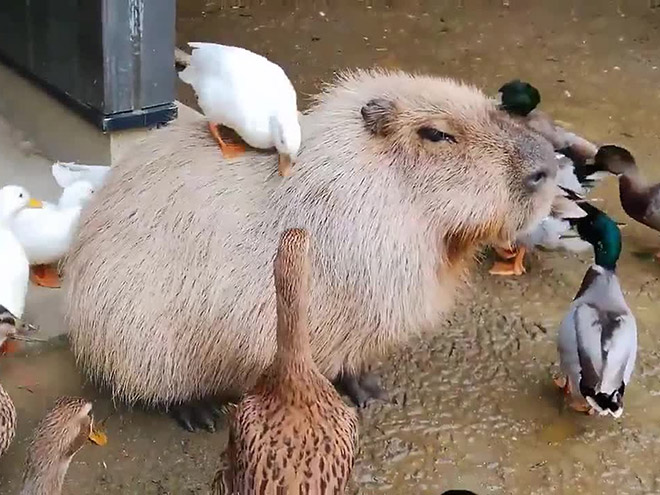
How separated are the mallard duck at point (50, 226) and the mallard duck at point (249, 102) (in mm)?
620

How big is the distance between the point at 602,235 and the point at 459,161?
2.55 feet

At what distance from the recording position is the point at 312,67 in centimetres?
567

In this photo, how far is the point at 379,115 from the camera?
2773mm

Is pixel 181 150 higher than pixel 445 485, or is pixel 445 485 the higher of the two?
pixel 181 150

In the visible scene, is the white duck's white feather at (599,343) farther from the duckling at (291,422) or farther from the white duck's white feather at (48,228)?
the white duck's white feather at (48,228)

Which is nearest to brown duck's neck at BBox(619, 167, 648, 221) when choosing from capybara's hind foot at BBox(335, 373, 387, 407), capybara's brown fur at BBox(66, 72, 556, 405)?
capybara's brown fur at BBox(66, 72, 556, 405)

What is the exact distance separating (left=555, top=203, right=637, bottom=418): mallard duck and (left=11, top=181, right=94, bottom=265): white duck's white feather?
60.1 inches

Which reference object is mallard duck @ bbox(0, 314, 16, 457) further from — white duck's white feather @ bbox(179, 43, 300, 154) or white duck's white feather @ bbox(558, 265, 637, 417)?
white duck's white feather @ bbox(558, 265, 637, 417)

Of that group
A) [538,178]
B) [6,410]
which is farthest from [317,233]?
[6,410]

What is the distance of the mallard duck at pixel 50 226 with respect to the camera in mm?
3359

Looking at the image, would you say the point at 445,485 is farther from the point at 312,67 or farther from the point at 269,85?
the point at 312,67

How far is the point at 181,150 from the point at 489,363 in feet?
3.86

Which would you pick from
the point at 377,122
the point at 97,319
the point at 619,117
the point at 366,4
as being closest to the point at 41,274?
the point at 97,319

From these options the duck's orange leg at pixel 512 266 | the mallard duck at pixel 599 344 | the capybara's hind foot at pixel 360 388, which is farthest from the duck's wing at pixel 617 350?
the duck's orange leg at pixel 512 266
